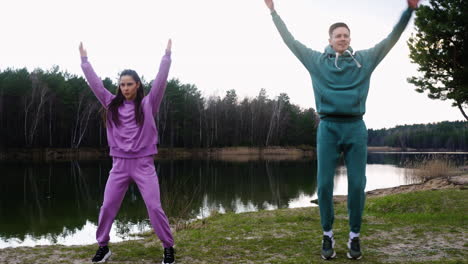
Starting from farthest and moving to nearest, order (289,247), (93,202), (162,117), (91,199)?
(162,117)
(91,199)
(93,202)
(289,247)

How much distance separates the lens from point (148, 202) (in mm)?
3340

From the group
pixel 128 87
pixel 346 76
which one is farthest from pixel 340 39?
pixel 128 87

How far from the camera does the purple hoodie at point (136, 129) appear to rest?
3393 millimetres

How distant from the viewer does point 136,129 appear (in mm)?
3408

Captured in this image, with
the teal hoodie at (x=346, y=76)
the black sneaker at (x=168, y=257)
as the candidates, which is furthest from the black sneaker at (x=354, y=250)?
the black sneaker at (x=168, y=257)

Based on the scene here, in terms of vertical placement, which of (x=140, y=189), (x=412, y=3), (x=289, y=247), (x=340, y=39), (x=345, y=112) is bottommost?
(x=289, y=247)

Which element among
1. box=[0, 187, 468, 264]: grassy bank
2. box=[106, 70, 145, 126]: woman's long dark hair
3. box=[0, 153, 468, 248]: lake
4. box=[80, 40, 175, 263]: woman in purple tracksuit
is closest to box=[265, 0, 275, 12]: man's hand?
box=[80, 40, 175, 263]: woman in purple tracksuit

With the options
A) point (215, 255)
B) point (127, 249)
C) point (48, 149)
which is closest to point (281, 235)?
point (215, 255)

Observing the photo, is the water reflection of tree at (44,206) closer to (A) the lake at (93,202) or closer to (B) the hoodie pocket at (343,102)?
(A) the lake at (93,202)

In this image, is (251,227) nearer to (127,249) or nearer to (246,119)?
(127,249)

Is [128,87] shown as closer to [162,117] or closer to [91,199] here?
[91,199]

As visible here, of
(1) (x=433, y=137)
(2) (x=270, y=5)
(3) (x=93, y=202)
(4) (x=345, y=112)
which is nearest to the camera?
(4) (x=345, y=112)

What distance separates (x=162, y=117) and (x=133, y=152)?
45.9 meters

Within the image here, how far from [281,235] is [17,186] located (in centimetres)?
1408
